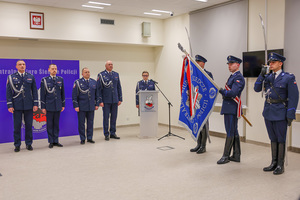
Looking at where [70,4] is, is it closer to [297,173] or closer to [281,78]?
[281,78]

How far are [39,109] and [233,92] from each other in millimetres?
4345

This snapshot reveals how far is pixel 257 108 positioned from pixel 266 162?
1.57 meters

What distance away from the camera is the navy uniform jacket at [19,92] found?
578cm

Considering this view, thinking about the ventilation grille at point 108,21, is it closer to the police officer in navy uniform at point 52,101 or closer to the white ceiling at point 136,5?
the white ceiling at point 136,5

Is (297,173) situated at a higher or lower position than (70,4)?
lower

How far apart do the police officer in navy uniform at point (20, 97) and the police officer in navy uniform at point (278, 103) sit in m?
4.21

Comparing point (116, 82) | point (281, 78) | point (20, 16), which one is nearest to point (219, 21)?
point (116, 82)

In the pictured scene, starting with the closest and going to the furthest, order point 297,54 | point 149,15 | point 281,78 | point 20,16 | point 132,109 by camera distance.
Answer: point 281,78, point 297,54, point 20,16, point 149,15, point 132,109

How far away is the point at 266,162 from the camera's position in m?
4.98

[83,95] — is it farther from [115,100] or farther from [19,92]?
[19,92]

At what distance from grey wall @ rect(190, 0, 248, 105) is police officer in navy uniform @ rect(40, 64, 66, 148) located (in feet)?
11.6

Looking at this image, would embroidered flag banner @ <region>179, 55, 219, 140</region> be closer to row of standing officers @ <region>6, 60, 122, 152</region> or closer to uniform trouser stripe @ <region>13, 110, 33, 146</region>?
row of standing officers @ <region>6, 60, 122, 152</region>

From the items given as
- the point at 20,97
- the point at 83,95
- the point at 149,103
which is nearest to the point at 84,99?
the point at 83,95

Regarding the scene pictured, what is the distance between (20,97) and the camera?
580 cm
